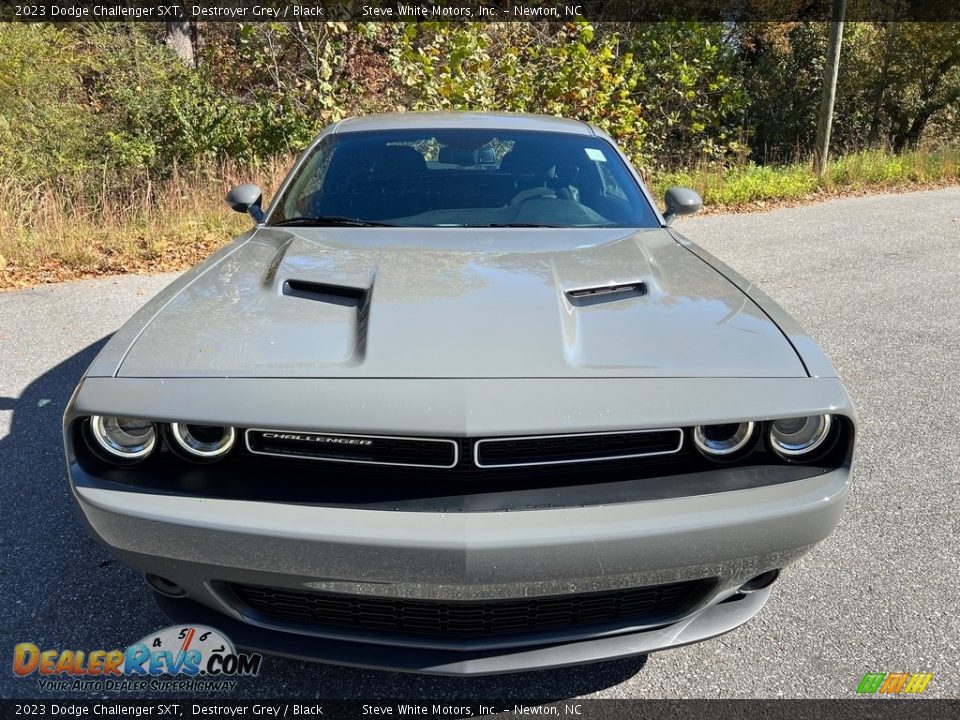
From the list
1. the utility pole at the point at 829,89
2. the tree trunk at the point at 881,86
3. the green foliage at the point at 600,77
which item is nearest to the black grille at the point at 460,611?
the green foliage at the point at 600,77

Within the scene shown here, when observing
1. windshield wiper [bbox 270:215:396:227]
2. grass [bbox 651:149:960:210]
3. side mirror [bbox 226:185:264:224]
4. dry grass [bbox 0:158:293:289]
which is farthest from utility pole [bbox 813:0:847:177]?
windshield wiper [bbox 270:215:396:227]

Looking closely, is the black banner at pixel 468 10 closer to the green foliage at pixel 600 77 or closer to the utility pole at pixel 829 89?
the green foliage at pixel 600 77

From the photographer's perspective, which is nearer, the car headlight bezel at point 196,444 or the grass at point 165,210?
the car headlight bezel at point 196,444

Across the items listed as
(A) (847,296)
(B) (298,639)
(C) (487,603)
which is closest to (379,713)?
(B) (298,639)

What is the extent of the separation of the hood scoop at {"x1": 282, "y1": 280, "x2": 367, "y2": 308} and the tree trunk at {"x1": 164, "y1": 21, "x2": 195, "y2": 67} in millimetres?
14674

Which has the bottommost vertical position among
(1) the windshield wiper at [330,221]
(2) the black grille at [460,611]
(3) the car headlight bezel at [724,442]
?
(2) the black grille at [460,611]

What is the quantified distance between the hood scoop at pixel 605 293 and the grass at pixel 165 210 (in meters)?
5.35

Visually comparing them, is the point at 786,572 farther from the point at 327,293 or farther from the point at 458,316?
the point at 327,293

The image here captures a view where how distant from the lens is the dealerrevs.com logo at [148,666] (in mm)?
1871

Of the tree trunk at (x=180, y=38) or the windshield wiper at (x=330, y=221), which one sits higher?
the tree trunk at (x=180, y=38)

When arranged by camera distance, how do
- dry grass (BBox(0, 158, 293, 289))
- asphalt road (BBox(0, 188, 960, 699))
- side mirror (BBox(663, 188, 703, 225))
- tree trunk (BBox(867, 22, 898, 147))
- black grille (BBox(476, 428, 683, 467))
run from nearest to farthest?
black grille (BBox(476, 428, 683, 467)), asphalt road (BBox(0, 188, 960, 699)), side mirror (BBox(663, 188, 703, 225)), dry grass (BBox(0, 158, 293, 289)), tree trunk (BBox(867, 22, 898, 147))

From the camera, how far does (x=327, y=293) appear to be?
82.4 inches

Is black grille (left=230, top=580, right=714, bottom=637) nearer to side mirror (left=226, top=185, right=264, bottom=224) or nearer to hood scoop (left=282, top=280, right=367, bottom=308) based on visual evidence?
hood scoop (left=282, top=280, right=367, bottom=308)

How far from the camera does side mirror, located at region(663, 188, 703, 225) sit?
3234 millimetres
